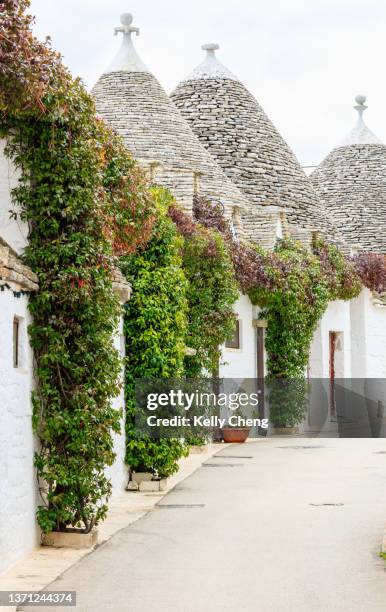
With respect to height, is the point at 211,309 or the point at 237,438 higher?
the point at 211,309

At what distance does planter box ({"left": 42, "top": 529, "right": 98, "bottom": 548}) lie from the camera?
11.3 metres

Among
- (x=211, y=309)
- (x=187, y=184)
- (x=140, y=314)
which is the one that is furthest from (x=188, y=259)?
(x=140, y=314)

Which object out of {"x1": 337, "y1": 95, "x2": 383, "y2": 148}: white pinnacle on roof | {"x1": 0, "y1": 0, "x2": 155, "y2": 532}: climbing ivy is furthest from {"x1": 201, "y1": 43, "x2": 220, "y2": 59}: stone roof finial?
{"x1": 0, "y1": 0, "x2": 155, "y2": 532}: climbing ivy

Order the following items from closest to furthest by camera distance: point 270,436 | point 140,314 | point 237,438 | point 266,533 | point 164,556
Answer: point 164,556
point 266,533
point 140,314
point 237,438
point 270,436

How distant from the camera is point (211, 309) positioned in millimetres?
23656

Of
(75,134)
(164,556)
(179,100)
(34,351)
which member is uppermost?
(179,100)

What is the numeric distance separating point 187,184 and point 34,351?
1532 centimetres

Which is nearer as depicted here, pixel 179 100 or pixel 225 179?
pixel 225 179

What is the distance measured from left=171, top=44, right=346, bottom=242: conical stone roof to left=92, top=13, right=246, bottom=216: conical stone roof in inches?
84.2

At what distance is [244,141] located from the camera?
3353 cm

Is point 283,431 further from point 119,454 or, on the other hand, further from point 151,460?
point 119,454

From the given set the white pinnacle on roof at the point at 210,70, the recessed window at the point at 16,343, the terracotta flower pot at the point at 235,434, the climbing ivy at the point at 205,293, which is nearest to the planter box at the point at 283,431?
the terracotta flower pot at the point at 235,434

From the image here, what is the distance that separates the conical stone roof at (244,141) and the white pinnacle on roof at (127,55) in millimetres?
3221

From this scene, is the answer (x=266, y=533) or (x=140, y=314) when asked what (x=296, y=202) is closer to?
(x=140, y=314)
